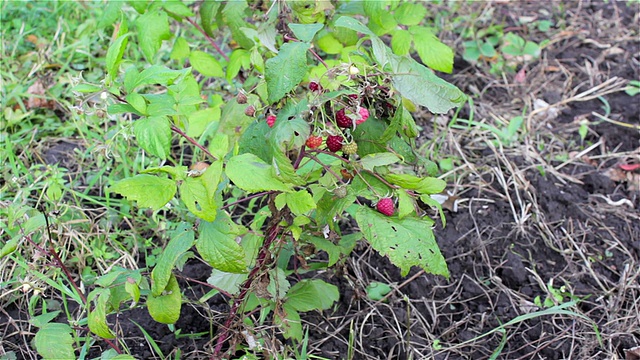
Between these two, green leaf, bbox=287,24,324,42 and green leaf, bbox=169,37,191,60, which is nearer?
green leaf, bbox=287,24,324,42

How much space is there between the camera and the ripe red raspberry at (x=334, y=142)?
136 centimetres

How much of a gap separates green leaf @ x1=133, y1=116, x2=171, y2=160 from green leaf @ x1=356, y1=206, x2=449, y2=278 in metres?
0.46

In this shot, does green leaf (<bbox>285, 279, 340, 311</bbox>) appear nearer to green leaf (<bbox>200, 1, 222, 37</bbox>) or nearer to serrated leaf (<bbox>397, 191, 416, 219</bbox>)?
serrated leaf (<bbox>397, 191, 416, 219</bbox>)

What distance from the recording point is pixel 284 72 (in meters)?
1.32

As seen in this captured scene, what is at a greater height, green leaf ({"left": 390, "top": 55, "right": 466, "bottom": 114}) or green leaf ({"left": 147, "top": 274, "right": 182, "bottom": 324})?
green leaf ({"left": 390, "top": 55, "right": 466, "bottom": 114})

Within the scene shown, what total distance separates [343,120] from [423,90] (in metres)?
0.19

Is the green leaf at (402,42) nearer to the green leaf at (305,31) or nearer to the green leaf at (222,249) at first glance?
the green leaf at (305,31)

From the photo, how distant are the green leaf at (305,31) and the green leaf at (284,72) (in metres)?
0.07

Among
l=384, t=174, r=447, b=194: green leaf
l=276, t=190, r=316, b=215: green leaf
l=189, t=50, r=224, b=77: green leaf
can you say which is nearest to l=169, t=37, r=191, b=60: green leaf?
l=189, t=50, r=224, b=77: green leaf

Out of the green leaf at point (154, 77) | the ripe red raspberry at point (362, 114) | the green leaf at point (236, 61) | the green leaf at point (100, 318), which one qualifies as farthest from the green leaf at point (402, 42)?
the green leaf at point (100, 318)

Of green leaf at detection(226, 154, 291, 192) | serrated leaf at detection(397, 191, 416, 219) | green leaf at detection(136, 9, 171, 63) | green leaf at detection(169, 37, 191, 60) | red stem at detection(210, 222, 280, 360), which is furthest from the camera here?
green leaf at detection(169, 37, 191, 60)

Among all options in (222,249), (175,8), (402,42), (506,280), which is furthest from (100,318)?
(506,280)

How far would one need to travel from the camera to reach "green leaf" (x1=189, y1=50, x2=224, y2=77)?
2.06 meters

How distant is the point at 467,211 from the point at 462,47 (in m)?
1.24
